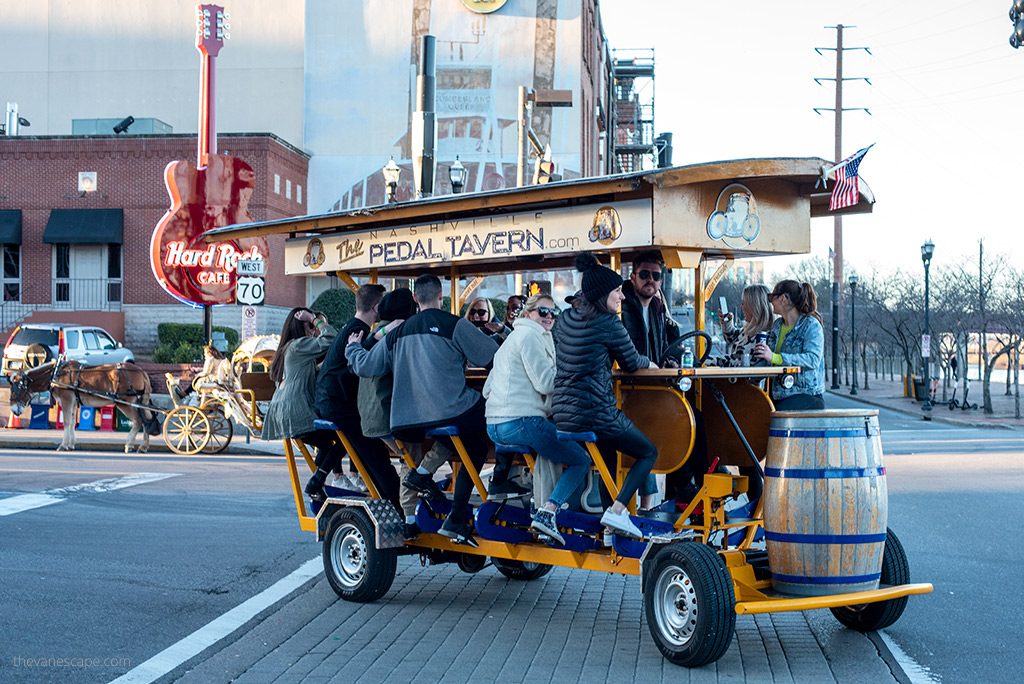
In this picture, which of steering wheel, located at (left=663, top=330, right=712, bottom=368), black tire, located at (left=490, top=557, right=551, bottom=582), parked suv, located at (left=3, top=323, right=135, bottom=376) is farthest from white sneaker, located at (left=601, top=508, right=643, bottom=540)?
parked suv, located at (left=3, top=323, right=135, bottom=376)

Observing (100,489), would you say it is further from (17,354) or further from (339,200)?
(339,200)

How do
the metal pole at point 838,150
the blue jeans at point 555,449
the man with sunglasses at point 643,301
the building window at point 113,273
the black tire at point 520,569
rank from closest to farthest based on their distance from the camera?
the blue jeans at point 555,449
the man with sunglasses at point 643,301
the black tire at point 520,569
the building window at point 113,273
the metal pole at point 838,150

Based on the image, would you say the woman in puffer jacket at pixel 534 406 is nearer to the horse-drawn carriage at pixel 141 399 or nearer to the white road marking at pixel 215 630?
the white road marking at pixel 215 630

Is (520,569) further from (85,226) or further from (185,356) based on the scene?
(85,226)

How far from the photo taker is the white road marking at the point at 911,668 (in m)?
5.86

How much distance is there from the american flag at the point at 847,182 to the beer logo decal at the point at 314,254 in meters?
4.25

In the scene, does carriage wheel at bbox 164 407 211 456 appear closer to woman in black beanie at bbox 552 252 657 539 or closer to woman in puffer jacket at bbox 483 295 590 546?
woman in puffer jacket at bbox 483 295 590 546

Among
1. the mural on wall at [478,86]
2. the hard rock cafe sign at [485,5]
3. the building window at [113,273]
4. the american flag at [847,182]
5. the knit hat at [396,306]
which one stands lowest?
the knit hat at [396,306]

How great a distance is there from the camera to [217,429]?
64.3 feet

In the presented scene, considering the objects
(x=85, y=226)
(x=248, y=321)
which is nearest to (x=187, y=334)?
(x=85, y=226)

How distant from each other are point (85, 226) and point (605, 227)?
35176 millimetres

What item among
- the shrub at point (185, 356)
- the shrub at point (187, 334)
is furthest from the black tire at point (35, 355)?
the shrub at point (187, 334)

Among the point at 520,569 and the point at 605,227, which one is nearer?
the point at 605,227

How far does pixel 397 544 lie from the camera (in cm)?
768
